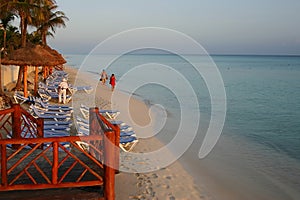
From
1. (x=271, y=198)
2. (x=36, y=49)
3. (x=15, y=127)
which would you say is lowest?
(x=271, y=198)

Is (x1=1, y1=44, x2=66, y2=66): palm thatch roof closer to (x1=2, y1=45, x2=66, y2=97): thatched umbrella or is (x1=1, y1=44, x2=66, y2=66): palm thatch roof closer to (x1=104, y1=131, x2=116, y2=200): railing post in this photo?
(x1=2, y1=45, x2=66, y2=97): thatched umbrella

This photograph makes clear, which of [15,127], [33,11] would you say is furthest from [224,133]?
[33,11]

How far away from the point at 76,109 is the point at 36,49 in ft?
10.0

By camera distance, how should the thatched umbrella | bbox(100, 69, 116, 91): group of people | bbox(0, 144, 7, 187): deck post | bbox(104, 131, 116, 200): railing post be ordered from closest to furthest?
bbox(0, 144, 7, 187): deck post
bbox(104, 131, 116, 200): railing post
the thatched umbrella
bbox(100, 69, 116, 91): group of people

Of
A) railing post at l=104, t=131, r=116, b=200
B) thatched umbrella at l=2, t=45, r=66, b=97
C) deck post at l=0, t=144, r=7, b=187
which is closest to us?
deck post at l=0, t=144, r=7, b=187

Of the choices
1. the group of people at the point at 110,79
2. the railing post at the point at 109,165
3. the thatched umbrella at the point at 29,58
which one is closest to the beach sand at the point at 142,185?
the railing post at the point at 109,165

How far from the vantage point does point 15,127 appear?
6.11 metres

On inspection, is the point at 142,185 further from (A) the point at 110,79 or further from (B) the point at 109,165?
(A) the point at 110,79

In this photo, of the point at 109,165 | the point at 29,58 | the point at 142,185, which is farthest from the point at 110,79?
the point at 109,165

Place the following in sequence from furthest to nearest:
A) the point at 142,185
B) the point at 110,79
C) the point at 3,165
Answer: the point at 110,79 → the point at 142,185 → the point at 3,165

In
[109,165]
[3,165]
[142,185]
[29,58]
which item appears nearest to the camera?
[3,165]

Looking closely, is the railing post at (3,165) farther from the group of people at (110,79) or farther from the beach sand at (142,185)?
the group of people at (110,79)

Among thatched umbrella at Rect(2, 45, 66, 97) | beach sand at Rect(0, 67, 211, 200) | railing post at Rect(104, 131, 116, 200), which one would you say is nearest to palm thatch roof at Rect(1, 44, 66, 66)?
thatched umbrella at Rect(2, 45, 66, 97)

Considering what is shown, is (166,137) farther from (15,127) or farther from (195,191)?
(15,127)
